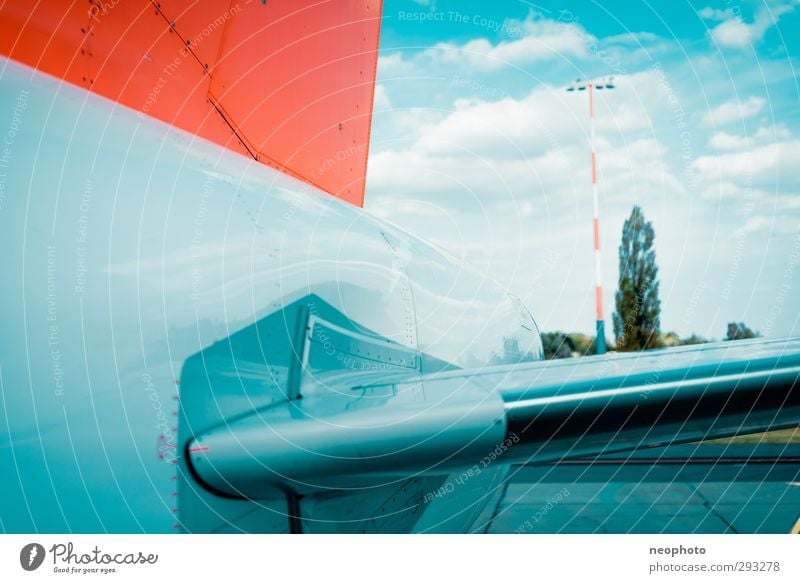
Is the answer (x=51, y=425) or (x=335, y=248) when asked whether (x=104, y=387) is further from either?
(x=335, y=248)

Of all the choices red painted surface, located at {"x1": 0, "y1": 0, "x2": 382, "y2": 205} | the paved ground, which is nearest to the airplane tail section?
red painted surface, located at {"x1": 0, "y1": 0, "x2": 382, "y2": 205}

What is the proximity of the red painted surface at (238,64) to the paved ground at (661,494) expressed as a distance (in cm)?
458

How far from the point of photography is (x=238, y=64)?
389 cm

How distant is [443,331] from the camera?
3980mm

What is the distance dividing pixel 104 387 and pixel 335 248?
4.84 ft

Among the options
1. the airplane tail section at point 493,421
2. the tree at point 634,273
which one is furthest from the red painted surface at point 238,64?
the tree at point 634,273

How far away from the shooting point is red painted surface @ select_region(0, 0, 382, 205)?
261 centimetres

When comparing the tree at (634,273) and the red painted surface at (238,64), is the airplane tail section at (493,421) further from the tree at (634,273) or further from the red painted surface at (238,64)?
the tree at (634,273)

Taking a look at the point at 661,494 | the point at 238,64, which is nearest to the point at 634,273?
the point at 661,494

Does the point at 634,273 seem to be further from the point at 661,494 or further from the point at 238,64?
the point at 238,64

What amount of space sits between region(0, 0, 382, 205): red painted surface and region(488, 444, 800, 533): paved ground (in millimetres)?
4578

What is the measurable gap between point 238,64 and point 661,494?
8029 mm

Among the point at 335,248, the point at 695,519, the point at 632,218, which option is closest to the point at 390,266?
the point at 335,248

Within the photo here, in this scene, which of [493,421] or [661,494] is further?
[661,494]
